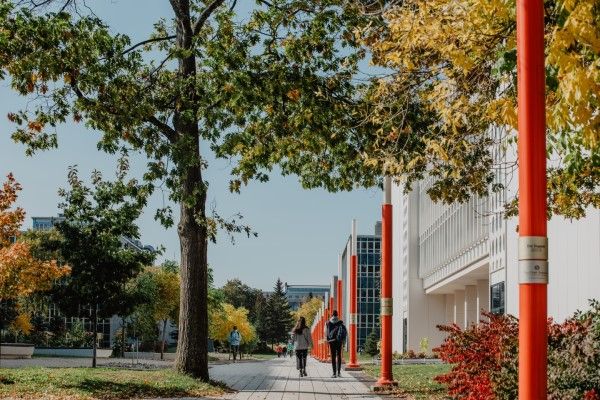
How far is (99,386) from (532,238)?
11.4m

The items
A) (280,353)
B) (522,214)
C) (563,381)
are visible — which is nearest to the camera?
→ (522,214)

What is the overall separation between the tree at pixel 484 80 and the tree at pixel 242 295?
120m

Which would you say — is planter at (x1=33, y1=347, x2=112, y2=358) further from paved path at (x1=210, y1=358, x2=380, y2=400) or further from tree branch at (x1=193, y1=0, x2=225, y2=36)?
tree branch at (x1=193, y1=0, x2=225, y2=36)

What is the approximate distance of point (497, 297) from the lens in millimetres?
37094

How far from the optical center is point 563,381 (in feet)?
28.7

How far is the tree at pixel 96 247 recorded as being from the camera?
97.7ft

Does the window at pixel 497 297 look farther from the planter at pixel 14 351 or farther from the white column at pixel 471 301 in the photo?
the planter at pixel 14 351

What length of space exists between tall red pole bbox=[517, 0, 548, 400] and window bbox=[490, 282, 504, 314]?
29.6 m

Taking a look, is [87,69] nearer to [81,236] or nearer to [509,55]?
[509,55]

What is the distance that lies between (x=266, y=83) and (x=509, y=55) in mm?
9121

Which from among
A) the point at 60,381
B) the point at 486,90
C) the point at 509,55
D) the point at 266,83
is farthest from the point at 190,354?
the point at 509,55

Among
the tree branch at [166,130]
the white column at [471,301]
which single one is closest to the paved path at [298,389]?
the tree branch at [166,130]

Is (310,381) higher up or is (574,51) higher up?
(574,51)

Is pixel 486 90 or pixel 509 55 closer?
pixel 509 55
